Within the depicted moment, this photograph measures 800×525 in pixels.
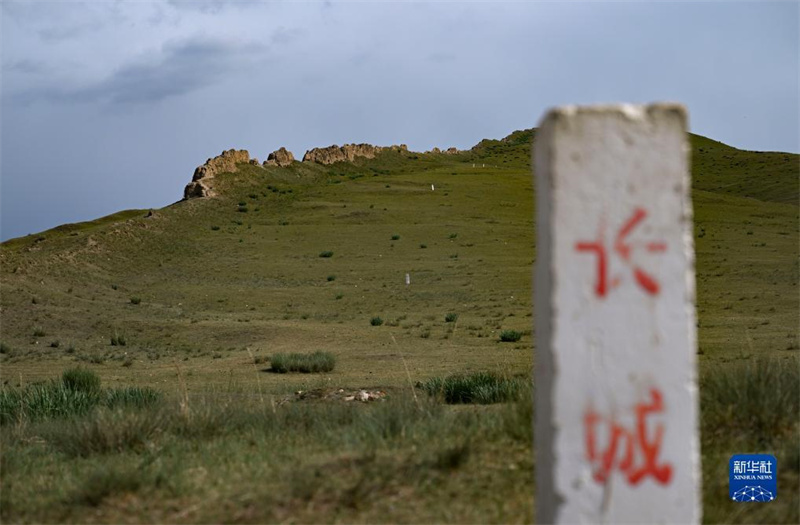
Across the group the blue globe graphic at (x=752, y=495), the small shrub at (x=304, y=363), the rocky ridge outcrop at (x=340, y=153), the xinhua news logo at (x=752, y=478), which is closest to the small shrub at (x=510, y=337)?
the small shrub at (x=304, y=363)

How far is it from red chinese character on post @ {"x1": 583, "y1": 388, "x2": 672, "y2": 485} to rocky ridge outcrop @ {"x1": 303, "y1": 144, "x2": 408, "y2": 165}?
83686mm

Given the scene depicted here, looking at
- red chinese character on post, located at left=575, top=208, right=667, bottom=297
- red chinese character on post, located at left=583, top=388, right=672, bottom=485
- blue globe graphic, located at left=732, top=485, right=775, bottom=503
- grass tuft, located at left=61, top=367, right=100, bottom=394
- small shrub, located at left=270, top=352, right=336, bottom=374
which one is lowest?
small shrub, located at left=270, top=352, right=336, bottom=374

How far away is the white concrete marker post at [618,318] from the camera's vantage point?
13.6 ft

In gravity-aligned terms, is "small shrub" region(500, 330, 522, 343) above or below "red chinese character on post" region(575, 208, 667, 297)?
below

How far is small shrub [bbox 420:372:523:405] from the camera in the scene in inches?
498

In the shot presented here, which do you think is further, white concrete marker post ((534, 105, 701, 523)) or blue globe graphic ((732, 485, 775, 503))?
blue globe graphic ((732, 485, 775, 503))

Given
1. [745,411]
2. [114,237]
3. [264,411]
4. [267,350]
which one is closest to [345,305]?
[267,350]

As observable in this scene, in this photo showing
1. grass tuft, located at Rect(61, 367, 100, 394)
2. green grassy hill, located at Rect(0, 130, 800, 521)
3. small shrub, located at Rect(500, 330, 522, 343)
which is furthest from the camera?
small shrub, located at Rect(500, 330, 522, 343)

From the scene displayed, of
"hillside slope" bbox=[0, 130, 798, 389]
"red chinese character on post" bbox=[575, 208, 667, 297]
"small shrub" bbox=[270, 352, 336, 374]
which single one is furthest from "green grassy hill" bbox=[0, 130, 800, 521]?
"red chinese character on post" bbox=[575, 208, 667, 297]

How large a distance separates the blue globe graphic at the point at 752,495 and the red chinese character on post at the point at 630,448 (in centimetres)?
205

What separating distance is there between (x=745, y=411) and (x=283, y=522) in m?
3.83

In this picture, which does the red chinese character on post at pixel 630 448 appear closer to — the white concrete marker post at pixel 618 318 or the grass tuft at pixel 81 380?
the white concrete marker post at pixel 618 318

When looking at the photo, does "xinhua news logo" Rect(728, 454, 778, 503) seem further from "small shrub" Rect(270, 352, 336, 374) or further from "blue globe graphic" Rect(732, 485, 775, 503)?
"small shrub" Rect(270, 352, 336, 374)

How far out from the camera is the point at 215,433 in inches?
336
